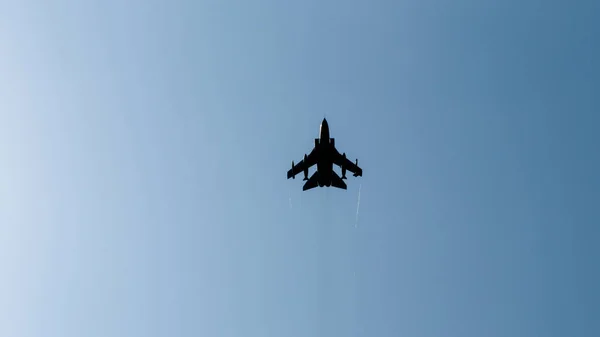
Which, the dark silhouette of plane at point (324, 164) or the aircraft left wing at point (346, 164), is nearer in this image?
the dark silhouette of plane at point (324, 164)

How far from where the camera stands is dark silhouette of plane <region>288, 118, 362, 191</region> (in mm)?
93938

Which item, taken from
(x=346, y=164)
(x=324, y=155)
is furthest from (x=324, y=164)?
(x=346, y=164)

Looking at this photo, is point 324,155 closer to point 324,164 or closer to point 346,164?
point 324,164

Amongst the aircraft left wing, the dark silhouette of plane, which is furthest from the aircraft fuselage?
the aircraft left wing

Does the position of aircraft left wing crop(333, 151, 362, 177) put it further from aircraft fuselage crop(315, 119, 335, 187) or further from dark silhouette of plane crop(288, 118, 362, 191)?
aircraft fuselage crop(315, 119, 335, 187)

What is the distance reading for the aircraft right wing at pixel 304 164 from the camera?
317 feet

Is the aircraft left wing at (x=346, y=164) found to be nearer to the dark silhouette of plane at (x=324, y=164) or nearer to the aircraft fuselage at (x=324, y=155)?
the dark silhouette of plane at (x=324, y=164)

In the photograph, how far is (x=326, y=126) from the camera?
9338 cm

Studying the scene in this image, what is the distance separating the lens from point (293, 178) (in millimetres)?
99625

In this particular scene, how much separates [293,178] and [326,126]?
414 inches

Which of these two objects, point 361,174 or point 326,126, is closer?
point 326,126

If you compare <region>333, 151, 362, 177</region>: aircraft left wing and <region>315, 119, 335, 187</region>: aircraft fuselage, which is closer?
<region>315, 119, 335, 187</region>: aircraft fuselage

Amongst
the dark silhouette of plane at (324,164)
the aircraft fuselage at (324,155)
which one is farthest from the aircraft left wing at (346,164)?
the aircraft fuselage at (324,155)

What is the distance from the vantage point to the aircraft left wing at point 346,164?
96575 millimetres
